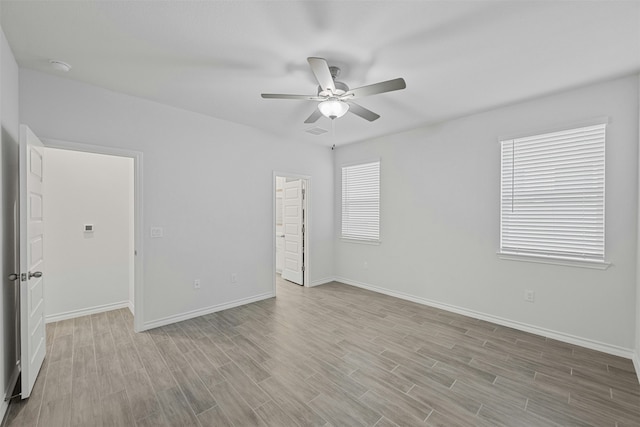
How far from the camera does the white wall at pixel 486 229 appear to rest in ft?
8.86

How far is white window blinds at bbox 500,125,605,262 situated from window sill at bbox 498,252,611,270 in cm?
4

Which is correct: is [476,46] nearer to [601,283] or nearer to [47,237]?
[601,283]

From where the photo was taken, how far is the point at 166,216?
3.43 metres

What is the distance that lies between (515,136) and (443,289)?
2.27m

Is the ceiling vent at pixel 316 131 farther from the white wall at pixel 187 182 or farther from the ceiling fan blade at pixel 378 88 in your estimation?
the ceiling fan blade at pixel 378 88

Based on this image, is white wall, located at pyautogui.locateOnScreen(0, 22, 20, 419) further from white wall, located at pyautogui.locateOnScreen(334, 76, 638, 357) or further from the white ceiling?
white wall, located at pyautogui.locateOnScreen(334, 76, 638, 357)

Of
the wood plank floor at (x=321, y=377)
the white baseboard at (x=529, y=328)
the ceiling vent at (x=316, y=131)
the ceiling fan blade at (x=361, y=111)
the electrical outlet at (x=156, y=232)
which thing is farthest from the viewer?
the ceiling vent at (x=316, y=131)

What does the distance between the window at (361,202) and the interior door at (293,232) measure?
0.90 m

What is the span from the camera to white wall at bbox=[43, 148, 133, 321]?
3572 millimetres

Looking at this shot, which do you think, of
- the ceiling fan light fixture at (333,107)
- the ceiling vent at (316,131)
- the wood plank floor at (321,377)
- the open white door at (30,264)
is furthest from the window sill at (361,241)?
the open white door at (30,264)

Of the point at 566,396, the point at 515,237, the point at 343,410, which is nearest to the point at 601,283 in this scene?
the point at 515,237

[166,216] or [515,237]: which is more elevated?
[166,216]

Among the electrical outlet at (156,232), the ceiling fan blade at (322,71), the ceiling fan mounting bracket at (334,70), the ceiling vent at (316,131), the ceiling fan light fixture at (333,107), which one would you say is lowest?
the electrical outlet at (156,232)

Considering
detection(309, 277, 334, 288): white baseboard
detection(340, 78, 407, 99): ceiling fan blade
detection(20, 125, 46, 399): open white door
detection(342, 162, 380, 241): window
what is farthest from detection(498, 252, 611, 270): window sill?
detection(20, 125, 46, 399): open white door
